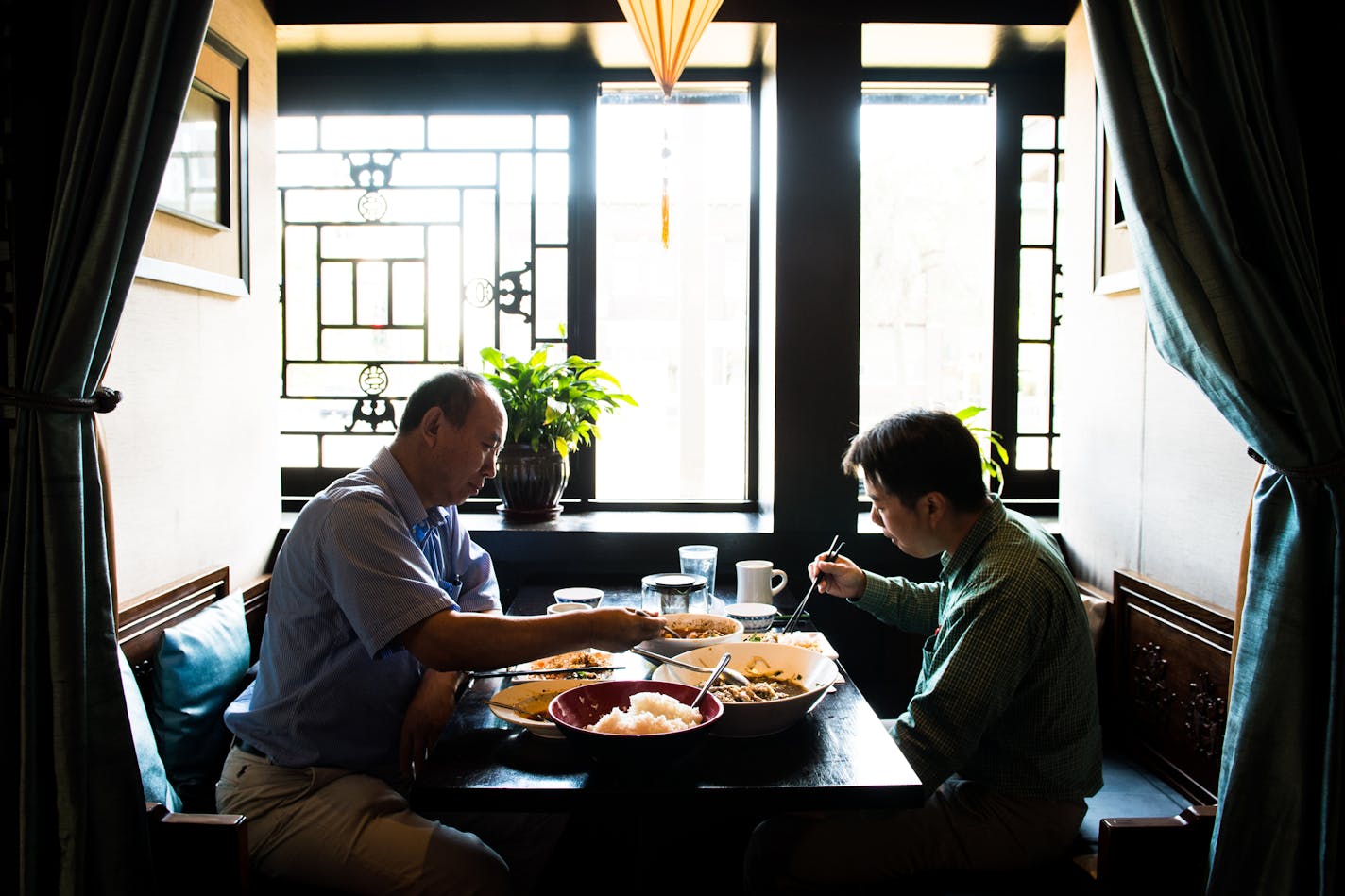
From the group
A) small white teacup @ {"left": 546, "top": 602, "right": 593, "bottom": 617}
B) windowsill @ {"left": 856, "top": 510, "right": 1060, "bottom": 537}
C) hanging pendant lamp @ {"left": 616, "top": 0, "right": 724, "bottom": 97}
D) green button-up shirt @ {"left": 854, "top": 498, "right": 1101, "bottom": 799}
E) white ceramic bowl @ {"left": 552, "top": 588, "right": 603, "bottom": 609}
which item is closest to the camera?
green button-up shirt @ {"left": 854, "top": 498, "right": 1101, "bottom": 799}

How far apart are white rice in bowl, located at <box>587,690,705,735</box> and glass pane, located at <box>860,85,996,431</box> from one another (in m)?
2.25

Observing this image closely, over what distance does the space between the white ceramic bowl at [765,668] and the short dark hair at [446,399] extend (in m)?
0.71

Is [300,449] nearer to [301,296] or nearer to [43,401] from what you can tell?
[301,296]

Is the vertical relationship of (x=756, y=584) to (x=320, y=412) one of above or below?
below

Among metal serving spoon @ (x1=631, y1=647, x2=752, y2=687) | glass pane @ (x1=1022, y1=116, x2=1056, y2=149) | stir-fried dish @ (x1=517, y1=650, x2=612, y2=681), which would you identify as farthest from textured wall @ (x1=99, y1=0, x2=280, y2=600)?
glass pane @ (x1=1022, y1=116, x2=1056, y2=149)

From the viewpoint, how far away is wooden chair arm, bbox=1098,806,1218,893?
154 centimetres

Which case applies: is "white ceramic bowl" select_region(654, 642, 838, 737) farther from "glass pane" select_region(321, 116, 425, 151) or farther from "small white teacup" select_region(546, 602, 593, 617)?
"glass pane" select_region(321, 116, 425, 151)

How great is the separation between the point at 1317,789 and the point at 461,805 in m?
1.41

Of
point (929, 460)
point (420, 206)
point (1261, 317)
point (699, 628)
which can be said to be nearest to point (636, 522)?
point (699, 628)

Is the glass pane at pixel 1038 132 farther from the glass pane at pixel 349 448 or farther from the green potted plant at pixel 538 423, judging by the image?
the glass pane at pixel 349 448

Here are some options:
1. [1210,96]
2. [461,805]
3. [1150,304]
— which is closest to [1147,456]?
[1150,304]

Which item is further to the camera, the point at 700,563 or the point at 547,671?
the point at 700,563

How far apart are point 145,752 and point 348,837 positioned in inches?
17.2

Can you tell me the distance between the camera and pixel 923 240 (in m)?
3.60
